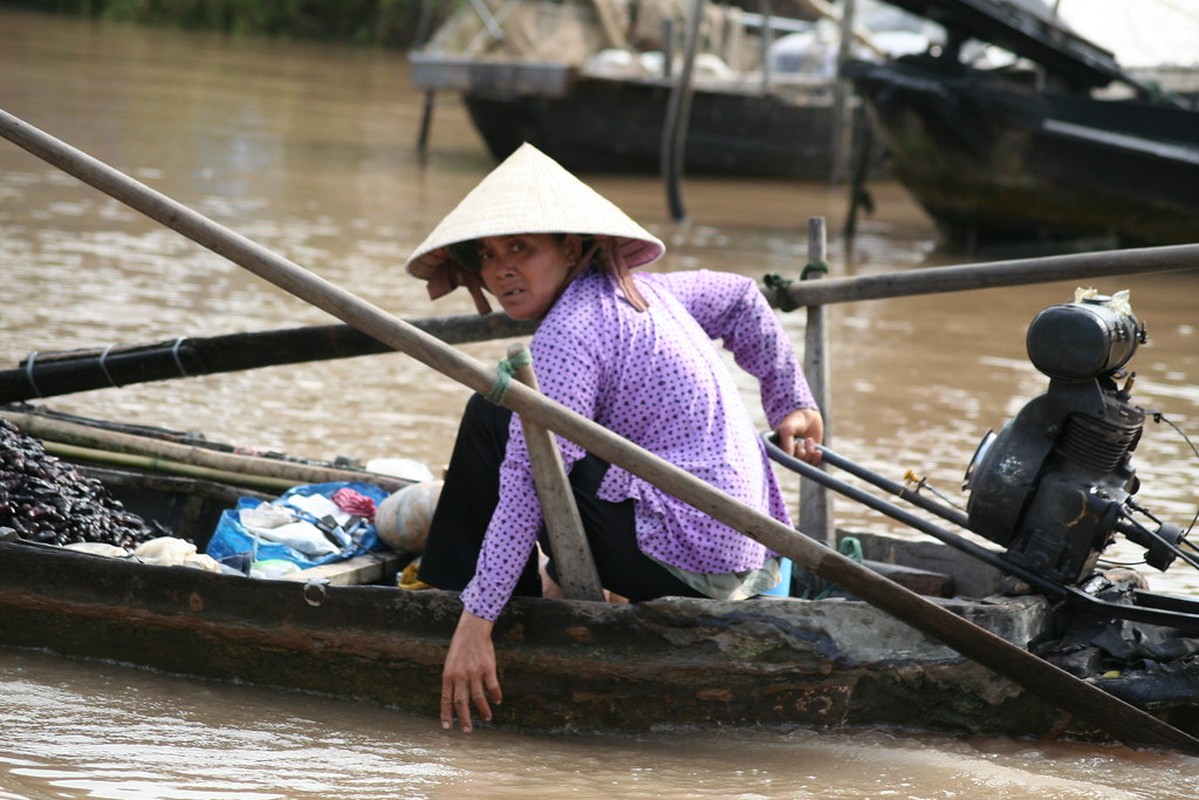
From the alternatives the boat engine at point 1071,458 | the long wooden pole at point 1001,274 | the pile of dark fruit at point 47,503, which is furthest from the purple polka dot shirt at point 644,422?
the pile of dark fruit at point 47,503

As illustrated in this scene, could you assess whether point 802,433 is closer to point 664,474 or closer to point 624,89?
point 664,474

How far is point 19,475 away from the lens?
3.55 metres

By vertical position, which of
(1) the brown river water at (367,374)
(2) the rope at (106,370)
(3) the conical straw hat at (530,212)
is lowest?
(1) the brown river water at (367,374)

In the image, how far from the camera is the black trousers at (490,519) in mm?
3039

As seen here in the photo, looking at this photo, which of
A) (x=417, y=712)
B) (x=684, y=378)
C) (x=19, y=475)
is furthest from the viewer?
(x=19, y=475)

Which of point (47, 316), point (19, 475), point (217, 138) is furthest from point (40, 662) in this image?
point (217, 138)

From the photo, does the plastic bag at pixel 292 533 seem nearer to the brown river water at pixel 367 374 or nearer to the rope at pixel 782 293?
the brown river water at pixel 367 374

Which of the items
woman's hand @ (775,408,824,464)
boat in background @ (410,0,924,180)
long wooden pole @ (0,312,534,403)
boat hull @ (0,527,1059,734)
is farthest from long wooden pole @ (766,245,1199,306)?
boat in background @ (410,0,924,180)

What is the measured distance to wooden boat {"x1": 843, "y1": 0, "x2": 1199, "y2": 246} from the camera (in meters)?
9.60

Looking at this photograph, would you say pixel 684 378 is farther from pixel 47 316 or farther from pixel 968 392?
pixel 47 316

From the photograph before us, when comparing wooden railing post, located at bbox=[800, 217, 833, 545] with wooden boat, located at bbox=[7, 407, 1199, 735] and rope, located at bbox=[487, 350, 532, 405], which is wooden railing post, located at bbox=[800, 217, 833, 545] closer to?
wooden boat, located at bbox=[7, 407, 1199, 735]

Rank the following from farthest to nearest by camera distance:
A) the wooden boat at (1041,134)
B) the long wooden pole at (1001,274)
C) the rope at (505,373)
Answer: the wooden boat at (1041,134), the long wooden pole at (1001,274), the rope at (505,373)

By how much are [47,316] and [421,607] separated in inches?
169

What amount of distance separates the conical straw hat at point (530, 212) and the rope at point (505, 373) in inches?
9.8
